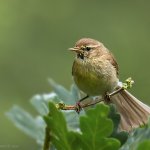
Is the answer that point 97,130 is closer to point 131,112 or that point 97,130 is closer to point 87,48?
point 131,112

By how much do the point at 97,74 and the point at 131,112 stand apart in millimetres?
1165

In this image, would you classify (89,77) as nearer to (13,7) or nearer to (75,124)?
(75,124)

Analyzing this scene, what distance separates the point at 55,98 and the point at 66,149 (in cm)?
70

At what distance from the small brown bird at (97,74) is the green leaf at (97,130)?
3.16ft

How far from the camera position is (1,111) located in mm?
8430

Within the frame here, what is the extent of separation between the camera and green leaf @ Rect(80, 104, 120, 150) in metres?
1.83

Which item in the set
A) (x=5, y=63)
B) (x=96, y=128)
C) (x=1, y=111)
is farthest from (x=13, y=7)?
(x=96, y=128)

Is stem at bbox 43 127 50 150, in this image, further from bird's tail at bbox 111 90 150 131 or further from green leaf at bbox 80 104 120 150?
bird's tail at bbox 111 90 150 131

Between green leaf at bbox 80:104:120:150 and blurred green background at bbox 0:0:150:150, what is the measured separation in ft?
21.4

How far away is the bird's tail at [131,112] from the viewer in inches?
94.8

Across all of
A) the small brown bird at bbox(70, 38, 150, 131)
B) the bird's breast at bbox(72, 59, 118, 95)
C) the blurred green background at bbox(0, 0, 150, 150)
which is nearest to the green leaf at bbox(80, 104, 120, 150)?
the small brown bird at bbox(70, 38, 150, 131)

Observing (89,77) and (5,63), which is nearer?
→ (89,77)

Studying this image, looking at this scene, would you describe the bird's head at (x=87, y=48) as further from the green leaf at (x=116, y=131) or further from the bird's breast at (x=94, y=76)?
the green leaf at (x=116, y=131)

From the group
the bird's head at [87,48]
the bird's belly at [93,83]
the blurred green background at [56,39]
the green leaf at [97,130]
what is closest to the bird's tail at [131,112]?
the bird's belly at [93,83]
